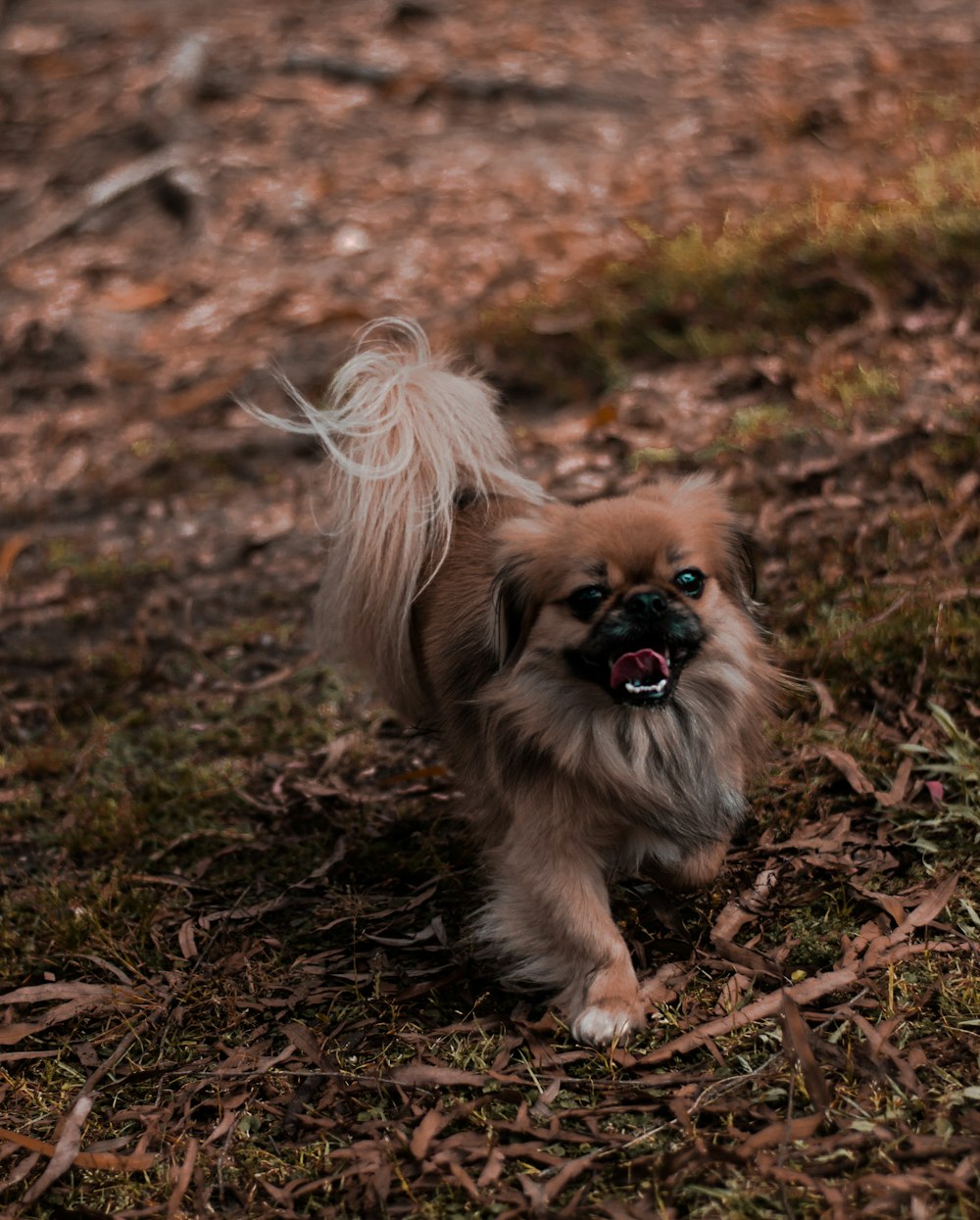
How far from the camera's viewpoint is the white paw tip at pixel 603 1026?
265 cm

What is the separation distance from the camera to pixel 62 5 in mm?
9797

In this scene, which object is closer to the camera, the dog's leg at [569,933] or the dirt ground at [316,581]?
the dirt ground at [316,581]

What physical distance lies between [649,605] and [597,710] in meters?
0.32

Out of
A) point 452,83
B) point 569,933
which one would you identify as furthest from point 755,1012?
point 452,83

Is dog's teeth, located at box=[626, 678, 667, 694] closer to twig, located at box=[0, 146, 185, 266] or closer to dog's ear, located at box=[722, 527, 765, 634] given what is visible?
dog's ear, located at box=[722, 527, 765, 634]

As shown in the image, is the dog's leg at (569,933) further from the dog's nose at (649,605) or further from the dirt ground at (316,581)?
the dog's nose at (649,605)

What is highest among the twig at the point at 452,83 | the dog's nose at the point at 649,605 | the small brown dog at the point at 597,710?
the dog's nose at the point at 649,605

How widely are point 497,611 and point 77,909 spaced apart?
1476 mm

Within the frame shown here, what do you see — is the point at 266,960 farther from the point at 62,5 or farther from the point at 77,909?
the point at 62,5

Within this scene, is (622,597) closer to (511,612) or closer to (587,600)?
(587,600)

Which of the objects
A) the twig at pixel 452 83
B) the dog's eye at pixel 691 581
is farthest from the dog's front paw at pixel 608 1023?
the twig at pixel 452 83

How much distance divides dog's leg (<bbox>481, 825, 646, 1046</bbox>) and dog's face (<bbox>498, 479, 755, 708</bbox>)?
16.3 inches

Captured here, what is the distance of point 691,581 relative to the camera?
2779 millimetres

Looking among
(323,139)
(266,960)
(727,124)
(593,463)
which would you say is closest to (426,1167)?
(266,960)
